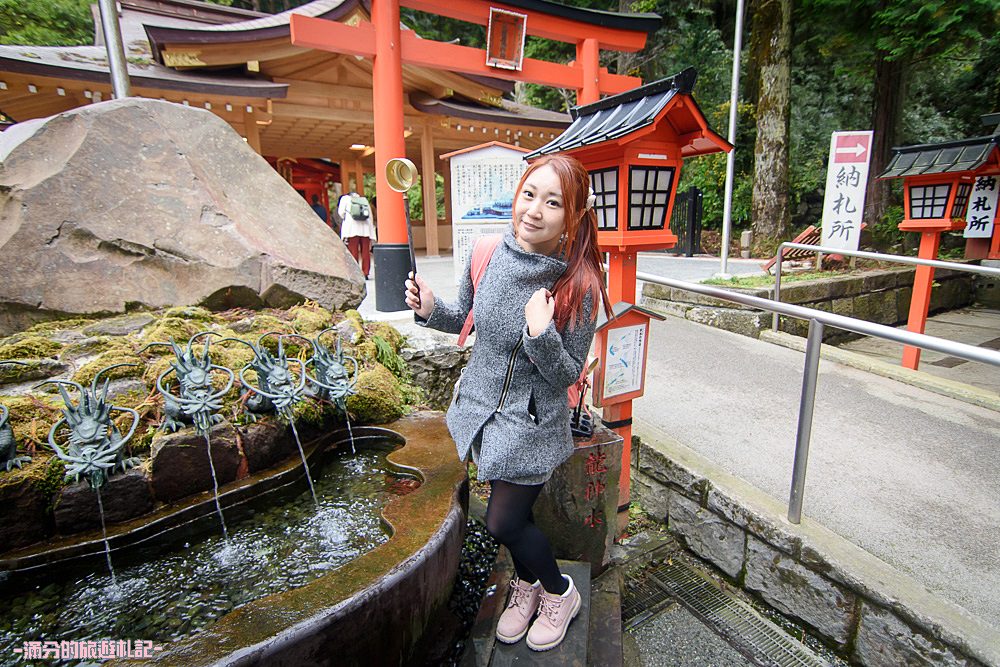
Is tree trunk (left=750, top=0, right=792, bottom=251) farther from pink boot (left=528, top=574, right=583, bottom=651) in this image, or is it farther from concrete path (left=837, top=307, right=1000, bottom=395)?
pink boot (left=528, top=574, right=583, bottom=651)

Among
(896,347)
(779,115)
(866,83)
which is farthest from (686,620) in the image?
(866,83)

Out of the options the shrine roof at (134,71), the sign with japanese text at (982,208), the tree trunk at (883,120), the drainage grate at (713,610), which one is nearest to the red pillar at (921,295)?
the sign with japanese text at (982,208)

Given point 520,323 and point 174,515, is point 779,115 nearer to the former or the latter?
point 520,323

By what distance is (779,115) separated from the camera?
9797 millimetres

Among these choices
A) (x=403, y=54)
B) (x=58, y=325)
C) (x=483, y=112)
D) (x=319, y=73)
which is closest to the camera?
(x=58, y=325)

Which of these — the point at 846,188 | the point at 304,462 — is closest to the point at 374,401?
→ the point at 304,462

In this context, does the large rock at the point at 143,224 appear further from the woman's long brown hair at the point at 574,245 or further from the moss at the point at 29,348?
the woman's long brown hair at the point at 574,245

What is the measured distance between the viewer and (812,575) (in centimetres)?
225

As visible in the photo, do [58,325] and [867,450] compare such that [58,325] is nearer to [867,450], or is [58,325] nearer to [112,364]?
[112,364]

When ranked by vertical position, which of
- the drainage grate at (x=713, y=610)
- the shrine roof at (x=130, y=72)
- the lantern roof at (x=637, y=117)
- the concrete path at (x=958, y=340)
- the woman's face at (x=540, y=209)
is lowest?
the drainage grate at (x=713, y=610)

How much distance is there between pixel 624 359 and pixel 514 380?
1.16 meters

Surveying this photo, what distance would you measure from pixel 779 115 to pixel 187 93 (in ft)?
33.5

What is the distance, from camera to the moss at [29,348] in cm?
272

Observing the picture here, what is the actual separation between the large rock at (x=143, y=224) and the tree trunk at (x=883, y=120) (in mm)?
12686
